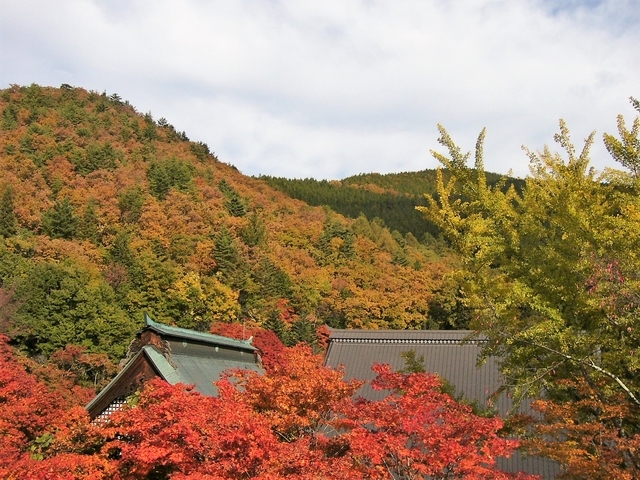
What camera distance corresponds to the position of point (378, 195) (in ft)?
303

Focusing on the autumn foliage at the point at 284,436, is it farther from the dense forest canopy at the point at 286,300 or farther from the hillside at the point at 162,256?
the hillside at the point at 162,256

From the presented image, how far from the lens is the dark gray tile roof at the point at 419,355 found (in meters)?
17.5

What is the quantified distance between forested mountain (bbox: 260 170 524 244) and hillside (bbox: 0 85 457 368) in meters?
11.6

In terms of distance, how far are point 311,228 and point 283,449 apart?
143 ft

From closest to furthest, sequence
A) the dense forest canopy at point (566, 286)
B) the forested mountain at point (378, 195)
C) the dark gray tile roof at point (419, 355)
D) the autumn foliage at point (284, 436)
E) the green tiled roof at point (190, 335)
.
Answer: the dense forest canopy at point (566, 286) → the autumn foliage at point (284, 436) → the green tiled roof at point (190, 335) → the dark gray tile roof at point (419, 355) → the forested mountain at point (378, 195)

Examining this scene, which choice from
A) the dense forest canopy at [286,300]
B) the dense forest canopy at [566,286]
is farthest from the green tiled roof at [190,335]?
the dense forest canopy at [566,286]

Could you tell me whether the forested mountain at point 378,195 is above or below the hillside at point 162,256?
above

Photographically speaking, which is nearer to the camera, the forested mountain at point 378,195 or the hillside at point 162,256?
the hillside at point 162,256

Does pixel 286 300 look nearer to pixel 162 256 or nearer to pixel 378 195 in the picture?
pixel 162 256

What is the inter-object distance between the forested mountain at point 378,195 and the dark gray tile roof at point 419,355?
44.9 metres

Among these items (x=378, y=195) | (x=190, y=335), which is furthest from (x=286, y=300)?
(x=378, y=195)

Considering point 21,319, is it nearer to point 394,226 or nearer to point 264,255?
point 264,255

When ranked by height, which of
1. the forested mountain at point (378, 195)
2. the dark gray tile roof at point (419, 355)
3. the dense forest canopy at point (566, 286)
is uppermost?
the forested mountain at point (378, 195)

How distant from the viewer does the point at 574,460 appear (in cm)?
659
